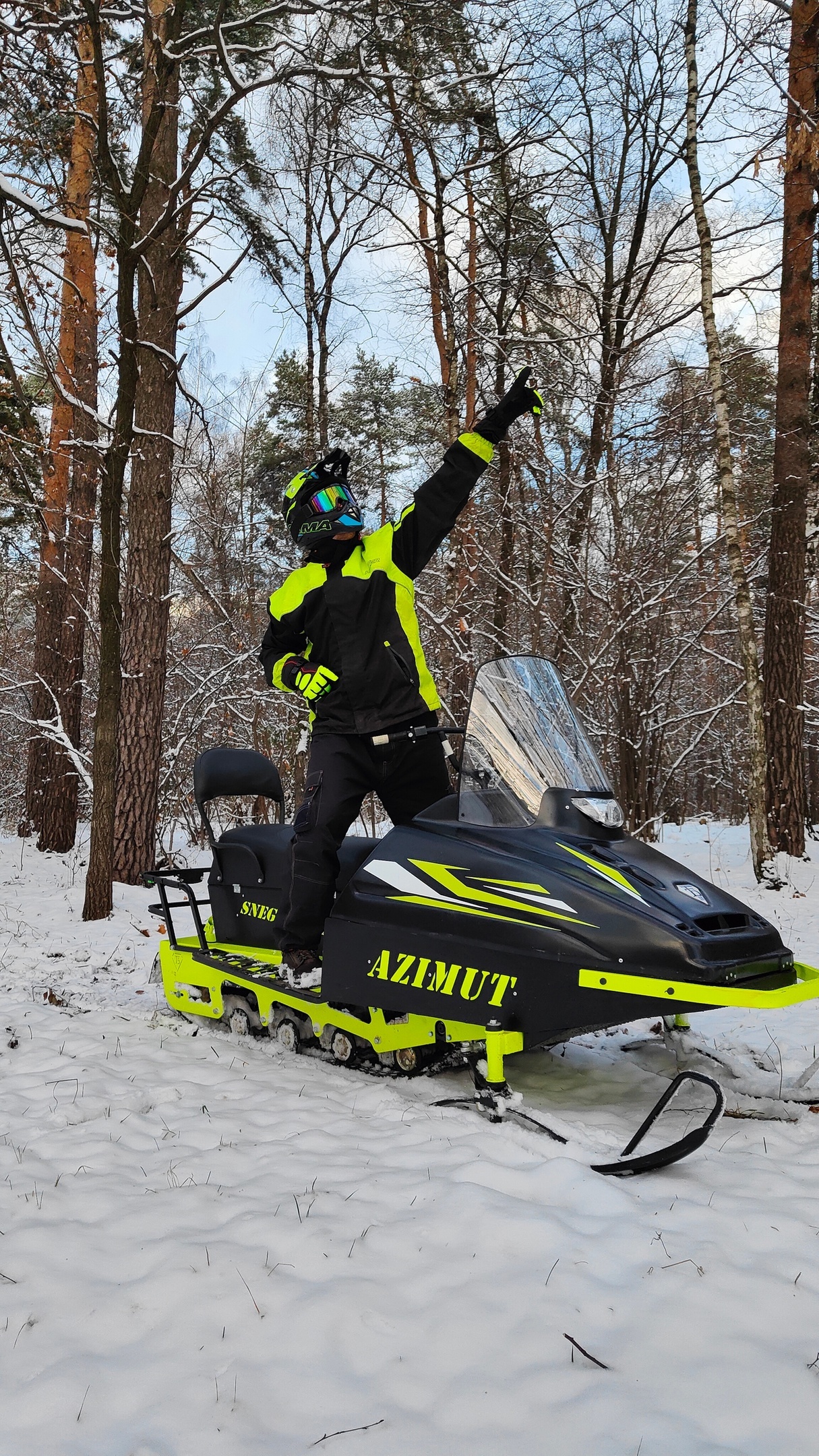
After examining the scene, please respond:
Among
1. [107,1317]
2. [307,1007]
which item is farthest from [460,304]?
[107,1317]

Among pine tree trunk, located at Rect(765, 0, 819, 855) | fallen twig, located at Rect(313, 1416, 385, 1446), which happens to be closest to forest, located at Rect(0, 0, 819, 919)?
pine tree trunk, located at Rect(765, 0, 819, 855)

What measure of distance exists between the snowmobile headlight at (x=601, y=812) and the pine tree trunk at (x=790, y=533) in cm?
558

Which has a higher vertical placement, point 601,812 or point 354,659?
point 354,659

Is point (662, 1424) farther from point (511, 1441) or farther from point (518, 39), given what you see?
point (518, 39)

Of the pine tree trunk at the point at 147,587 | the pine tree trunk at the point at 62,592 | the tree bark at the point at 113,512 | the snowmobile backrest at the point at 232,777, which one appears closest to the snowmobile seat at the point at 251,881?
the snowmobile backrest at the point at 232,777

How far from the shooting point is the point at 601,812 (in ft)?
9.23

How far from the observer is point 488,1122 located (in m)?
2.59

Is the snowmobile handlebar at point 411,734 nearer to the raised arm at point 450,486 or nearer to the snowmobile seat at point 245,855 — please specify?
the snowmobile seat at point 245,855

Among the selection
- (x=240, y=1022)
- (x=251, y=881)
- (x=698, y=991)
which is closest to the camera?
(x=698, y=991)

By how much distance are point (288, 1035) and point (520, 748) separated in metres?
1.50

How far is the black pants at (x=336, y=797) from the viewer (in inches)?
132

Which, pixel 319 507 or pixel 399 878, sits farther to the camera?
pixel 319 507

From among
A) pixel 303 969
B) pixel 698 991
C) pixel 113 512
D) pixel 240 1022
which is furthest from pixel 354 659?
pixel 113 512

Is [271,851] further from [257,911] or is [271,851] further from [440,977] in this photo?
[440,977]
